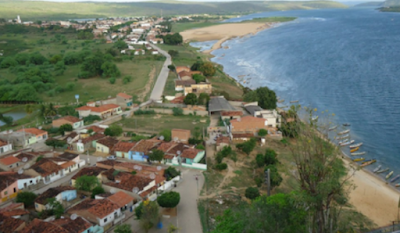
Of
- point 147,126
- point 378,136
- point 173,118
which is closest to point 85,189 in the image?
point 147,126

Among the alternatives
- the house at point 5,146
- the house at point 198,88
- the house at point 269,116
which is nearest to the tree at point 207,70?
the house at point 198,88

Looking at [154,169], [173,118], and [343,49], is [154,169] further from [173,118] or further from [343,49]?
[343,49]

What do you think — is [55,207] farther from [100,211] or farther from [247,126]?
[247,126]

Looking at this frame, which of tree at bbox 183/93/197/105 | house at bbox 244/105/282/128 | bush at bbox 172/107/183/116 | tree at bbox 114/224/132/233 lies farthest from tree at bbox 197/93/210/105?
tree at bbox 114/224/132/233

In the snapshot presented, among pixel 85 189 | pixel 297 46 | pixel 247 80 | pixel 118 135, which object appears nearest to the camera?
pixel 85 189

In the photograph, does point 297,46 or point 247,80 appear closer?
point 247,80

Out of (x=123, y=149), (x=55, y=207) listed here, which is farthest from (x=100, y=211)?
(x=123, y=149)

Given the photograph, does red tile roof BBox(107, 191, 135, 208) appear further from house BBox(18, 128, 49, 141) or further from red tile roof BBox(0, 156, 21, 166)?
house BBox(18, 128, 49, 141)
